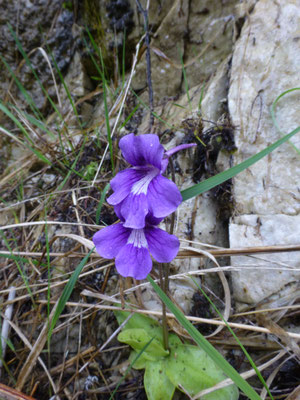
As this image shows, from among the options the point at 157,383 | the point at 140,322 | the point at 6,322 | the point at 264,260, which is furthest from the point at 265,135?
the point at 6,322

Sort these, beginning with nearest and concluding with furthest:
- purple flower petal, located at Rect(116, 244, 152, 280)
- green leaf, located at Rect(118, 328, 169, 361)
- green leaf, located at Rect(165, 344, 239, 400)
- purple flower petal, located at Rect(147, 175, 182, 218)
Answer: purple flower petal, located at Rect(147, 175, 182, 218) → purple flower petal, located at Rect(116, 244, 152, 280) → green leaf, located at Rect(165, 344, 239, 400) → green leaf, located at Rect(118, 328, 169, 361)

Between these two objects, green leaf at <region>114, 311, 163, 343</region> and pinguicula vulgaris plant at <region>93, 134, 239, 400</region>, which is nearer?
pinguicula vulgaris plant at <region>93, 134, 239, 400</region>

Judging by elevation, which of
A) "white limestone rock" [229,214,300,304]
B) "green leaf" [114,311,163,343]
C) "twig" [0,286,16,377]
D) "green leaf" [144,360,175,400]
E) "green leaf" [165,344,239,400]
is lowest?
"green leaf" [144,360,175,400]

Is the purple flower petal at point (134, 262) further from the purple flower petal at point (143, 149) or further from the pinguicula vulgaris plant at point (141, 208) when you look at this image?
the purple flower petal at point (143, 149)

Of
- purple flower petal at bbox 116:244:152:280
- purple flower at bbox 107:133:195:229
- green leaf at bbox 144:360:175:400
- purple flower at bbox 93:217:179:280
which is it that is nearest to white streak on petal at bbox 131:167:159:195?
purple flower at bbox 107:133:195:229

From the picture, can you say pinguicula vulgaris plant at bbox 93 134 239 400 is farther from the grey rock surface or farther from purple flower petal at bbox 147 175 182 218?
the grey rock surface

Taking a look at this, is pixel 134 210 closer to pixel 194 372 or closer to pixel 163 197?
pixel 163 197
